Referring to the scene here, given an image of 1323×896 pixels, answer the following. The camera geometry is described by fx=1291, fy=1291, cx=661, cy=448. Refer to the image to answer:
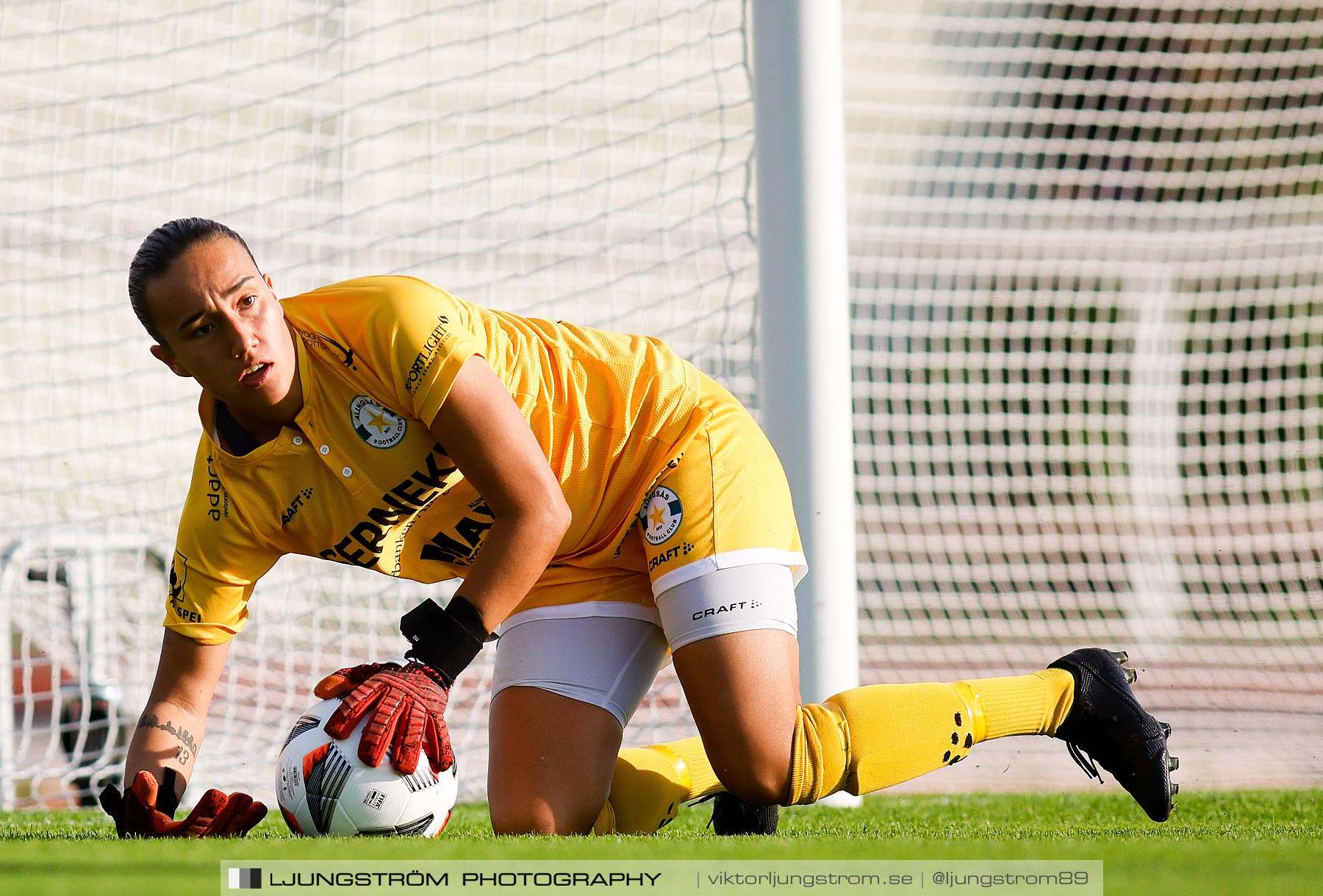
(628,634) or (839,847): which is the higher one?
(628,634)

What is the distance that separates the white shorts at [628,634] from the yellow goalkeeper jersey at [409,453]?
0.23ft

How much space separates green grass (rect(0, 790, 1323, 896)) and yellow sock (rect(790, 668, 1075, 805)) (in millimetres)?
114

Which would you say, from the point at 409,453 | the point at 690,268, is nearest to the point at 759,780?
the point at 409,453

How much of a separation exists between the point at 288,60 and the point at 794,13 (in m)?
1.95

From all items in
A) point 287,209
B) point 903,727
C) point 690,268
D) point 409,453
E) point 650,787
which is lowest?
point 650,787

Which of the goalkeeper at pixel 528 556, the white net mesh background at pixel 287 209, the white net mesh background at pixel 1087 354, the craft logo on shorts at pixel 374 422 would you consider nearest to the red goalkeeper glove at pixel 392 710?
the goalkeeper at pixel 528 556

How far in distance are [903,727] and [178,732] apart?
55.3 inches

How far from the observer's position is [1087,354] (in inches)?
222

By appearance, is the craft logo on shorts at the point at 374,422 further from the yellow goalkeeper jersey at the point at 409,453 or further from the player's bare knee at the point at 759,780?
the player's bare knee at the point at 759,780

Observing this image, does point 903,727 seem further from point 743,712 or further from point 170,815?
point 170,815

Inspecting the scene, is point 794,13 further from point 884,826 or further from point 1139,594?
point 1139,594

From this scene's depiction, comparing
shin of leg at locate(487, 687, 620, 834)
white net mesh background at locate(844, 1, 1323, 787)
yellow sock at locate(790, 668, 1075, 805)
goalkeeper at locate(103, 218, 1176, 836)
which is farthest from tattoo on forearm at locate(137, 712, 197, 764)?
white net mesh background at locate(844, 1, 1323, 787)

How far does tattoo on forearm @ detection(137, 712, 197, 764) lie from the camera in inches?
96.0

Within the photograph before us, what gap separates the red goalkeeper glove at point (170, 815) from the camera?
7.47ft
